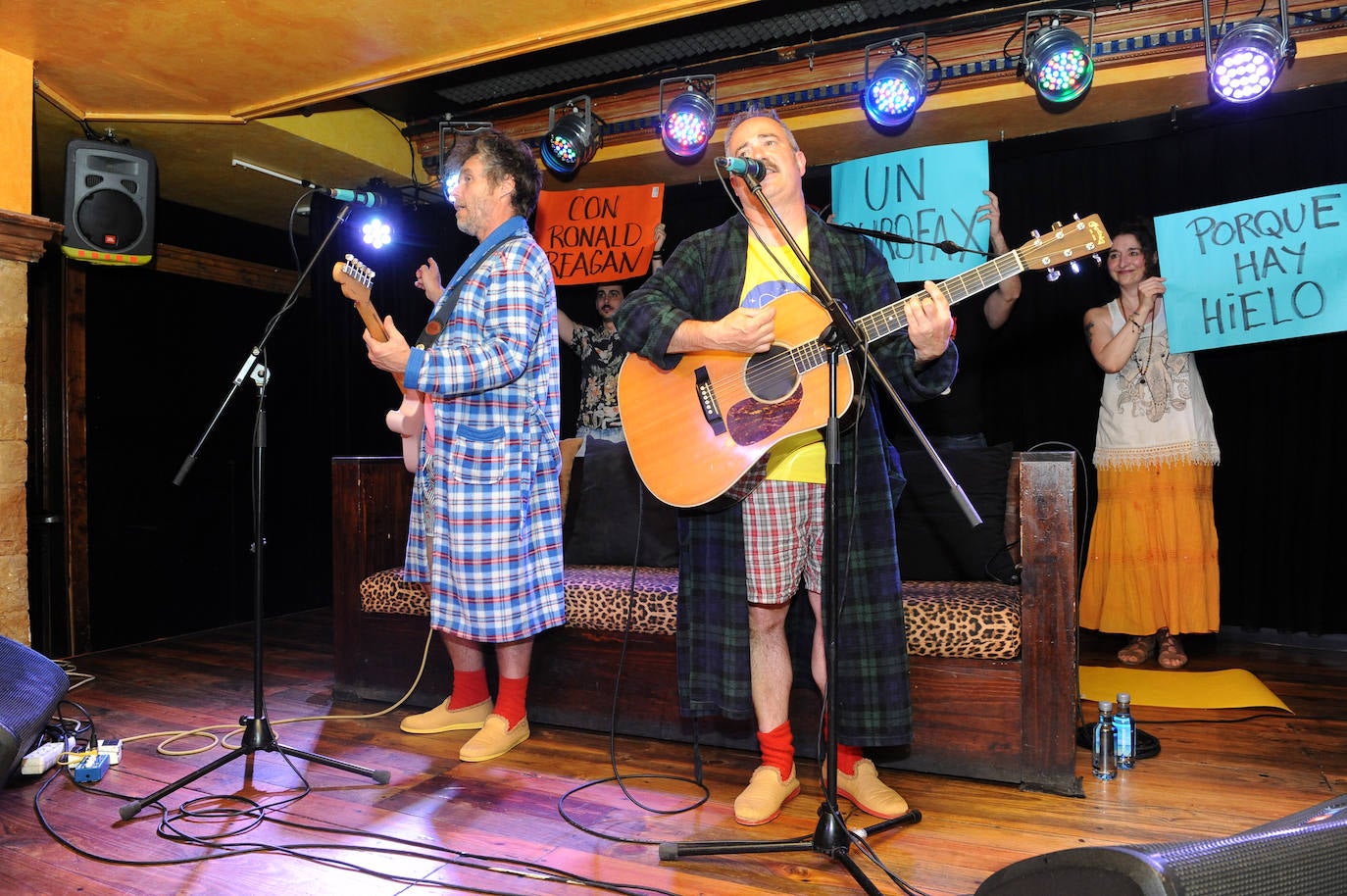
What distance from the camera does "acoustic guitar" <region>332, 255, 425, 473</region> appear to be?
2.51 metres

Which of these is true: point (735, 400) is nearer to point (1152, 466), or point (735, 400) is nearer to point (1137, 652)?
point (1152, 466)

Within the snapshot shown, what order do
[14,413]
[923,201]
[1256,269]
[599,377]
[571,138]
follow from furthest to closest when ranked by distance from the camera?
1. [599,377]
2. [571,138]
3. [923,201]
4. [14,413]
5. [1256,269]

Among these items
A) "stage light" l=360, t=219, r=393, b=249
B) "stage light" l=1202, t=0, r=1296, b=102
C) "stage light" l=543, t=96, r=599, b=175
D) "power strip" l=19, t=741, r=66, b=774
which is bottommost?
"power strip" l=19, t=741, r=66, b=774

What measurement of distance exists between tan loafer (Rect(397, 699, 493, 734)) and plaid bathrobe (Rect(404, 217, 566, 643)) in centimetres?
47

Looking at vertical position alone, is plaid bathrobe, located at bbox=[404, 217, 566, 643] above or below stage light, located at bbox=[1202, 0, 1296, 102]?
below

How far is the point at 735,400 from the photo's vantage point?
2055mm

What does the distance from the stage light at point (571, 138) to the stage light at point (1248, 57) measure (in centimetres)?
269

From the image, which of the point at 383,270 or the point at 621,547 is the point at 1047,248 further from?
the point at 383,270

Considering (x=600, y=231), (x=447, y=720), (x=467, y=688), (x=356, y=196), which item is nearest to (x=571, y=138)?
(x=600, y=231)

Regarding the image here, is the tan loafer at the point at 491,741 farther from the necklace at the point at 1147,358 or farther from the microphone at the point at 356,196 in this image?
Answer: the necklace at the point at 1147,358

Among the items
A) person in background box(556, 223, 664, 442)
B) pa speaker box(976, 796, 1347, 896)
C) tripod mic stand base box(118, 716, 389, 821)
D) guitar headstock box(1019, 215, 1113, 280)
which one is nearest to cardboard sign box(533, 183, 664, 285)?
person in background box(556, 223, 664, 442)

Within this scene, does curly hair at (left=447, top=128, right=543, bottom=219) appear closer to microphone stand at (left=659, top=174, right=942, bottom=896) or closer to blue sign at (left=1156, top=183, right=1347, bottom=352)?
microphone stand at (left=659, top=174, right=942, bottom=896)

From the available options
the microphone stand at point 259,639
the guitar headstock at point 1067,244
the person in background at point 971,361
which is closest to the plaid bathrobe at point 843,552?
the guitar headstock at point 1067,244

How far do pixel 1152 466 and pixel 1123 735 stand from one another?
170cm
